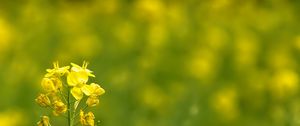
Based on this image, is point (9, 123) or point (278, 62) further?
point (278, 62)

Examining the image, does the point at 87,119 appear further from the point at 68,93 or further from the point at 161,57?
the point at 161,57

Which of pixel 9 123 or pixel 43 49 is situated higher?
pixel 43 49

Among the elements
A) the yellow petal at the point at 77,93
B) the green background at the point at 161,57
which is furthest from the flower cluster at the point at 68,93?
the green background at the point at 161,57

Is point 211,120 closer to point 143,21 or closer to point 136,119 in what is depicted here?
point 136,119

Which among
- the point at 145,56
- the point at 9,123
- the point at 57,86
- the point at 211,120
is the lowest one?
the point at 57,86

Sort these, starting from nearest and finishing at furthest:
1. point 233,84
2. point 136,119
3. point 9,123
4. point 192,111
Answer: point 192,111 → point 9,123 → point 136,119 → point 233,84

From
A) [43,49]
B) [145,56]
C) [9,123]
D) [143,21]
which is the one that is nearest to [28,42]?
[43,49]

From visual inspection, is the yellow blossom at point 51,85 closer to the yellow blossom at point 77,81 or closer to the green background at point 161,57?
the yellow blossom at point 77,81
